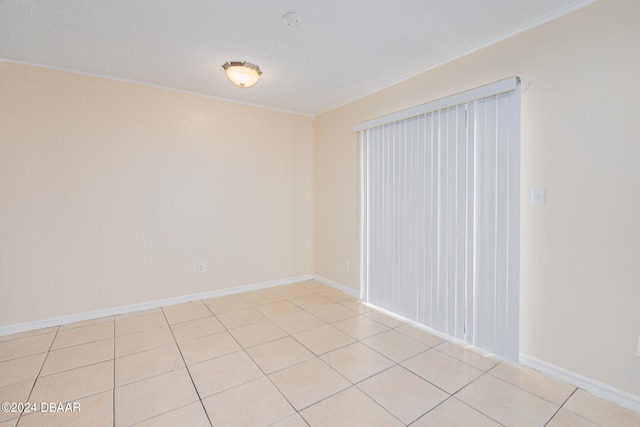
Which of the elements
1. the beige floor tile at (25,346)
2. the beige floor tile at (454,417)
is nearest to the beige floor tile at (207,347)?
the beige floor tile at (25,346)

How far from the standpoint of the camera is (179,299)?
3498 mm

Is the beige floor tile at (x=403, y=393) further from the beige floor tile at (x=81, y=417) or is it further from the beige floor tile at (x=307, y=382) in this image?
the beige floor tile at (x=81, y=417)

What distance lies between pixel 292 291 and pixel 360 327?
1359 millimetres

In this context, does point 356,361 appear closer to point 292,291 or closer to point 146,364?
point 146,364

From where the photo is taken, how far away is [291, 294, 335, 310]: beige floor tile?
3.45 m

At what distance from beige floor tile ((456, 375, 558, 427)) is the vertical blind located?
16.3 inches

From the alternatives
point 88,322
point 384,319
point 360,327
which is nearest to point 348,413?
point 360,327

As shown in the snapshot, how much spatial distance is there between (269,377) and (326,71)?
2.80 meters

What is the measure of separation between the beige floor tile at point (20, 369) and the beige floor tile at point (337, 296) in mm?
2738

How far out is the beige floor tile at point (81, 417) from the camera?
63.6 inches

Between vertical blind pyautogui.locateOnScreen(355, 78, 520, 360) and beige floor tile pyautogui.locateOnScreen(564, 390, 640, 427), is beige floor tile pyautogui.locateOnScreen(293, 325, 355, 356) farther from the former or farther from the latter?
beige floor tile pyautogui.locateOnScreen(564, 390, 640, 427)

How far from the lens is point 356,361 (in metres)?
2.26

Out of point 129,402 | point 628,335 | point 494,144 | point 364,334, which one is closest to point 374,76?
point 494,144

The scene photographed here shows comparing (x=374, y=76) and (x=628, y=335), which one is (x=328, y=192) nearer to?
(x=374, y=76)
